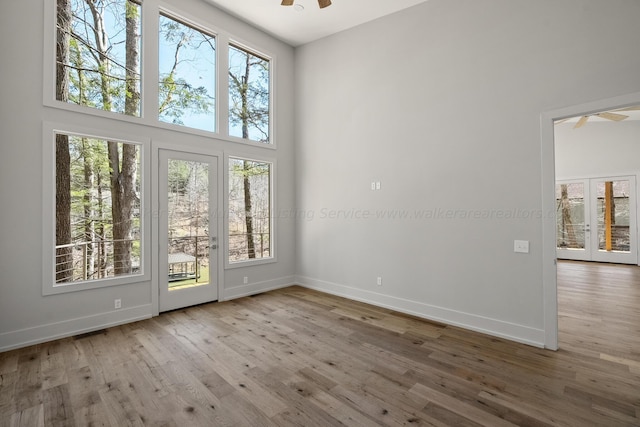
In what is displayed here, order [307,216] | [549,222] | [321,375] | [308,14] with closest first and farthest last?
[321,375]
[549,222]
[308,14]
[307,216]

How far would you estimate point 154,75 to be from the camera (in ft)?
13.0

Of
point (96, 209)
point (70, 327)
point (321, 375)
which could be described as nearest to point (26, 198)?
point (96, 209)

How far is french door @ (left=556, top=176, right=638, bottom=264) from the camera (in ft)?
24.9

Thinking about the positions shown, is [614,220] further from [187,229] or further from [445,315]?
[187,229]

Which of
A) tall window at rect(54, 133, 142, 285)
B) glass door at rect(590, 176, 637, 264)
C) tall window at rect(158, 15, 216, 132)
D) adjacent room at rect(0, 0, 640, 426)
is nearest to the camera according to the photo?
adjacent room at rect(0, 0, 640, 426)

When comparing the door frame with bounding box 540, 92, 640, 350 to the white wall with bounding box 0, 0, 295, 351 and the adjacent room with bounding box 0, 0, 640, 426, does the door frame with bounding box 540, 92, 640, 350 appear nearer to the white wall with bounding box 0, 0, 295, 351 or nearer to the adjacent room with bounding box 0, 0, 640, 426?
the adjacent room with bounding box 0, 0, 640, 426

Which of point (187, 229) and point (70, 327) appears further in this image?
point (187, 229)

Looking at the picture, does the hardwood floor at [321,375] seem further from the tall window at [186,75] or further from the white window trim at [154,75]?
the tall window at [186,75]

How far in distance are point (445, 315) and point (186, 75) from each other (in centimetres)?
488

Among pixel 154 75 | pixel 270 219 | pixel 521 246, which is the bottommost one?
pixel 521 246

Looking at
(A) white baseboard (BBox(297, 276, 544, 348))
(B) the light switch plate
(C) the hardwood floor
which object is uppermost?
(B) the light switch plate

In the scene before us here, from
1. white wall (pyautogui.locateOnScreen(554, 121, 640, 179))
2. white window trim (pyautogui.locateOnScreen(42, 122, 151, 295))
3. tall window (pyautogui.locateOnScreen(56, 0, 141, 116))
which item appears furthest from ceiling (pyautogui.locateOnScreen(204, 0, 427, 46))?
white wall (pyautogui.locateOnScreen(554, 121, 640, 179))

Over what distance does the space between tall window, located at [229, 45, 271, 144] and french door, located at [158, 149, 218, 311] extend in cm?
85

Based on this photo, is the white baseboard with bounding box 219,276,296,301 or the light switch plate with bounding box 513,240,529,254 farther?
the white baseboard with bounding box 219,276,296,301
